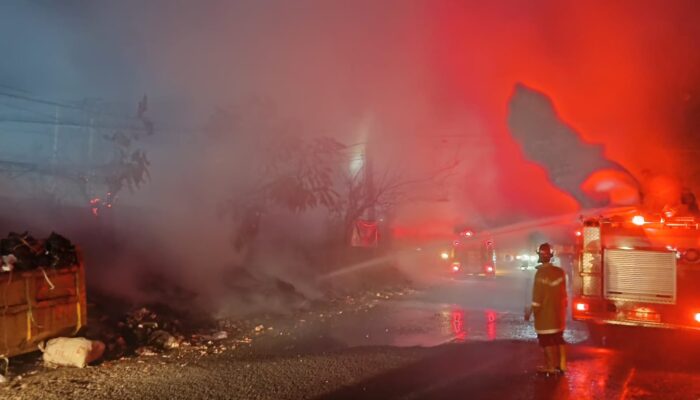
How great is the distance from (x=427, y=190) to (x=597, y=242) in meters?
11.6

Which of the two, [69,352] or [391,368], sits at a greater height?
[69,352]

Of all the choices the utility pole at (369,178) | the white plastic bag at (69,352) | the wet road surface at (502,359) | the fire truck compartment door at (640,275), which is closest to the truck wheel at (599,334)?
the wet road surface at (502,359)

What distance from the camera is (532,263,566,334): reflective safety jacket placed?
5.30 meters

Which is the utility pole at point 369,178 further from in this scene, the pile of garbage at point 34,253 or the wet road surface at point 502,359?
the pile of garbage at point 34,253

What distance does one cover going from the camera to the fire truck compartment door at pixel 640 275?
21.1ft

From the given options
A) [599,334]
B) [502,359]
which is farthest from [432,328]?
[599,334]

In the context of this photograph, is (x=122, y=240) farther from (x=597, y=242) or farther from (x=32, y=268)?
(x=597, y=242)

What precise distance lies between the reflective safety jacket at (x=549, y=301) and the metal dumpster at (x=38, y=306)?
477 cm

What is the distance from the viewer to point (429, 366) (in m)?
5.74

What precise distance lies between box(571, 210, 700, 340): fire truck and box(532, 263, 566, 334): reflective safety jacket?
1635 millimetres

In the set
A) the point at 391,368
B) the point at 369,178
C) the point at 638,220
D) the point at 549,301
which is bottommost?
the point at 391,368

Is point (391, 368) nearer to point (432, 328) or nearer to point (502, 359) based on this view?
point (502, 359)

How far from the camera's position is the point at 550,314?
5316 millimetres

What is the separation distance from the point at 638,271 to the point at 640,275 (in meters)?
0.05
